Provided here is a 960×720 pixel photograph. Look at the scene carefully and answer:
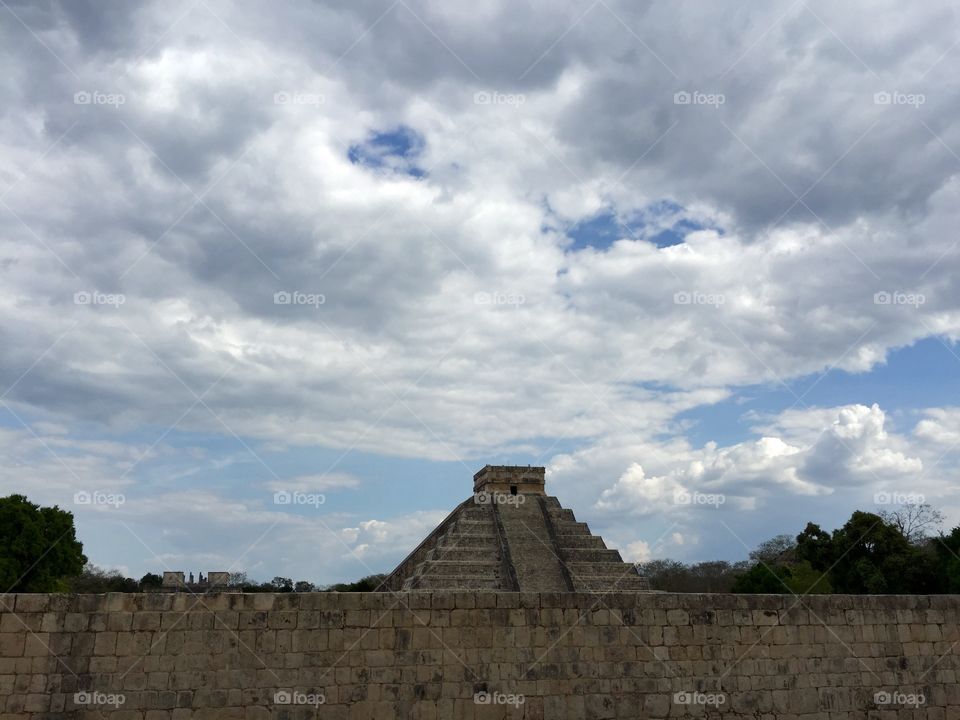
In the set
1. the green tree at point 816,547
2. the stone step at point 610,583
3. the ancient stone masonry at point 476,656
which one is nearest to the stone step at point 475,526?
the stone step at point 610,583

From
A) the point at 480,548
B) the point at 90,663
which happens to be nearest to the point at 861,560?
the point at 480,548

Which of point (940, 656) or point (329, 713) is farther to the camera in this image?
point (940, 656)

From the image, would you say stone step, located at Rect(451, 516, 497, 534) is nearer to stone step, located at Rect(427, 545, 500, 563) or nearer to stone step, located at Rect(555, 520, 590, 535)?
stone step, located at Rect(427, 545, 500, 563)

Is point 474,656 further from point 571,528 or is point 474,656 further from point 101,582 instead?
point 101,582

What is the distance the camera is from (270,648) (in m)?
8.13

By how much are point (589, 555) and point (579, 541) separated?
157cm

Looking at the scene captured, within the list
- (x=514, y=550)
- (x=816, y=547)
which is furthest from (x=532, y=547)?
(x=816, y=547)

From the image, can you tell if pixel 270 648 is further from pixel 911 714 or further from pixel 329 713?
pixel 911 714

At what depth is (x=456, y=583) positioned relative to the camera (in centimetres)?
3030

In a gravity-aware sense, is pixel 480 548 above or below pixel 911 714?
above

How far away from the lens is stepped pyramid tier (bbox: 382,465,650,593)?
1243 inches

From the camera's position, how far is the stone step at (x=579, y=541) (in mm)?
37250

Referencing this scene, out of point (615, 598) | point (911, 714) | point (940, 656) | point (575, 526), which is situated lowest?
point (911, 714)

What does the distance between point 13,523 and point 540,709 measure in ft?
120
